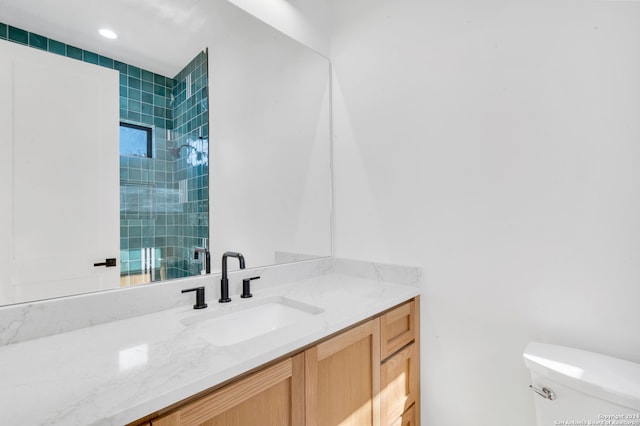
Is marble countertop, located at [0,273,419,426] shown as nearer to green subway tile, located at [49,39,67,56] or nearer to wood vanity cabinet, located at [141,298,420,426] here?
wood vanity cabinet, located at [141,298,420,426]

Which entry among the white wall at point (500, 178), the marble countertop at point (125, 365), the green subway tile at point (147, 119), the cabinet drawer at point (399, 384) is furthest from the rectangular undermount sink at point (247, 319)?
the green subway tile at point (147, 119)

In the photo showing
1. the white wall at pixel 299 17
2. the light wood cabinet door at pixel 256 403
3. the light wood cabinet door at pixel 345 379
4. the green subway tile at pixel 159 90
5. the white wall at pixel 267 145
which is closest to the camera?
the light wood cabinet door at pixel 256 403

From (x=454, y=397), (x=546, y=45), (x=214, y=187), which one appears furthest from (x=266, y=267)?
(x=546, y=45)

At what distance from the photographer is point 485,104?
1284 millimetres

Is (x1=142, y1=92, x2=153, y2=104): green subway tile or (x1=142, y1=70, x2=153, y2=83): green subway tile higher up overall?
(x1=142, y1=70, x2=153, y2=83): green subway tile

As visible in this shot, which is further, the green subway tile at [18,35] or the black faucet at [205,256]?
the black faucet at [205,256]

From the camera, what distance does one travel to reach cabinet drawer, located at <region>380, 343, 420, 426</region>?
124 centimetres

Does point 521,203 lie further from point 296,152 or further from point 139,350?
point 139,350

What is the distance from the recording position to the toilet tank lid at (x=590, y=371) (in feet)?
2.75

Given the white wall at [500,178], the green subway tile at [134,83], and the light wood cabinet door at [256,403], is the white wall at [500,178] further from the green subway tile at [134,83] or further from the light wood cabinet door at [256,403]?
the green subway tile at [134,83]

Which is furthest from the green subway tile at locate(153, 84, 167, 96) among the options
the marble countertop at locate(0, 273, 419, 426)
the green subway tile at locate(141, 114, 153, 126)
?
the marble countertop at locate(0, 273, 419, 426)

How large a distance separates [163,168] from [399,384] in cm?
135

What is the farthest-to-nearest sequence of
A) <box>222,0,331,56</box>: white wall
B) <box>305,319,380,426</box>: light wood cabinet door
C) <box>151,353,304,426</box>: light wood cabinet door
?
<box>222,0,331,56</box>: white wall < <box>305,319,380,426</box>: light wood cabinet door < <box>151,353,304,426</box>: light wood cabinet door

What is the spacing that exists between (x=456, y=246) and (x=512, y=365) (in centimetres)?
51
